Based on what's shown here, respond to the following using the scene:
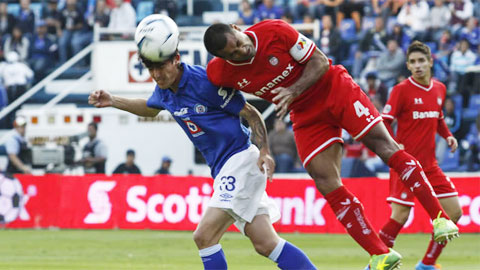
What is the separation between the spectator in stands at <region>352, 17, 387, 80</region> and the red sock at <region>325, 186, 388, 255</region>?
48.5 ft

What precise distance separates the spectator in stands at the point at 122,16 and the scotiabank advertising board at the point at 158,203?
6.94 meters

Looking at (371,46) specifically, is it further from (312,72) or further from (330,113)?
(312,72)

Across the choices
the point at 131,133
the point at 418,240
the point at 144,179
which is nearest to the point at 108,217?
the point at 144,179

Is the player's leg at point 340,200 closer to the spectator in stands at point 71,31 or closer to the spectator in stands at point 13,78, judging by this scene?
the spectator in stands at point 13,78

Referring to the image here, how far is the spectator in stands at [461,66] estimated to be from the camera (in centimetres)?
2300

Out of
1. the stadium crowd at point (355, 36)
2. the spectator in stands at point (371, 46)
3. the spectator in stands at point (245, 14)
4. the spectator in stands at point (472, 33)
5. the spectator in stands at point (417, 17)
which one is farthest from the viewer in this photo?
the spectator in stands at point (245, 14)

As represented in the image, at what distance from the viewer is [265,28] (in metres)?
8.61

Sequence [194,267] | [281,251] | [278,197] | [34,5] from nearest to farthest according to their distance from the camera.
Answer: [281,251], [194,267], [278,197], [34,5]

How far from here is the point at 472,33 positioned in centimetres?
2350

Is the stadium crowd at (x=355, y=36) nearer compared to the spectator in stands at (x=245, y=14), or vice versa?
the stadium crowd at (x=355, y=36)

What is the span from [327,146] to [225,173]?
1.22m

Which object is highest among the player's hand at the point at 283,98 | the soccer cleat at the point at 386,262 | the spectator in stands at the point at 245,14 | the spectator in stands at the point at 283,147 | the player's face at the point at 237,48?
the player's face at the point at 237,48

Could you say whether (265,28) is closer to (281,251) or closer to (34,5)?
(281,251)

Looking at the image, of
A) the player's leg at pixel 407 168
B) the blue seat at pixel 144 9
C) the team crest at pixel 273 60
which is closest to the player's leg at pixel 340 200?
the player's leg at pixel 407 168
